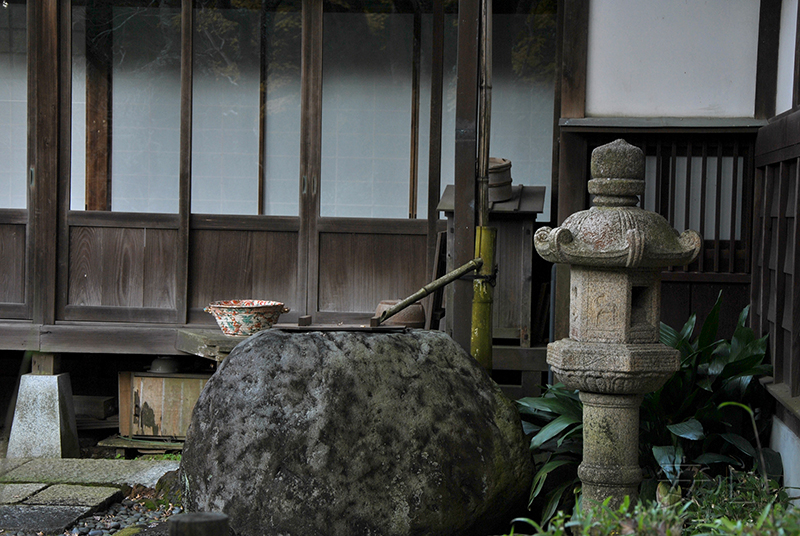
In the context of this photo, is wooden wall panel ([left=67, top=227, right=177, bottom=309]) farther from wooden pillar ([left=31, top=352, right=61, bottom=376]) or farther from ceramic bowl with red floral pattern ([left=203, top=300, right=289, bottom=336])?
ceramic bowl with red floral pattern ([left=203, top=300, right=289, bottom=336])

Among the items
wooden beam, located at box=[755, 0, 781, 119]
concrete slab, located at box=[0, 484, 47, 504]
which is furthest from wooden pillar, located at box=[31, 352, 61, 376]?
wooden beam, located at box=[755, 0, 781, 119]

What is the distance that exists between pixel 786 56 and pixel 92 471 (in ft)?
19.7

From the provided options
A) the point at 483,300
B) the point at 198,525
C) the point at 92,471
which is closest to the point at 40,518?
the point at 92,471

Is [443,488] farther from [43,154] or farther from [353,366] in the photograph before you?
[43,154]

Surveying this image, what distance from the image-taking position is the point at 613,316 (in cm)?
368

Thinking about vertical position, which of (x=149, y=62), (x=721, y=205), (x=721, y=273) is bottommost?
(x=721, y=273)

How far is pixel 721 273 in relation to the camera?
5.42 meters

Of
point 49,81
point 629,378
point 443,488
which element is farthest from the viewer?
point 49,81

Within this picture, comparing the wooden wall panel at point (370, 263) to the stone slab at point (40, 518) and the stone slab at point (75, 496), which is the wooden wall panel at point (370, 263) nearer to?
the stone slab at point (75, 496)

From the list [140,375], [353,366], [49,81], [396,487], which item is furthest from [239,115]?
[396,487]

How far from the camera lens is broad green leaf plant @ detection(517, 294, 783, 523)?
4.23m

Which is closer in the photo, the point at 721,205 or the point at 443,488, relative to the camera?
the point at 443,488

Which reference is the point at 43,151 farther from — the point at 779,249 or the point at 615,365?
the point at 779,249

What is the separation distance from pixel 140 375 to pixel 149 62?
2.90 m
